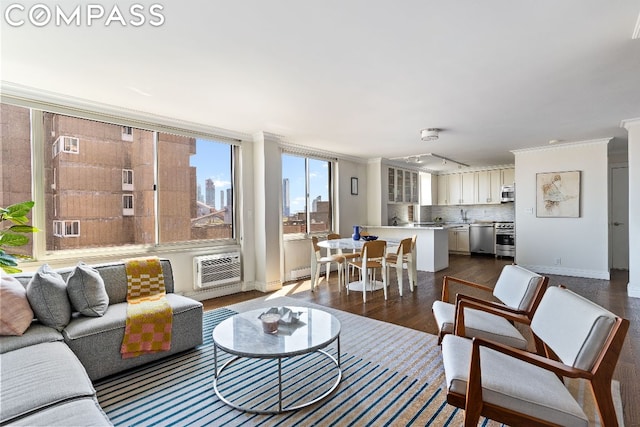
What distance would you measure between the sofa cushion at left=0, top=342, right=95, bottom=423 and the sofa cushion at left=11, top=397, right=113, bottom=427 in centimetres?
5

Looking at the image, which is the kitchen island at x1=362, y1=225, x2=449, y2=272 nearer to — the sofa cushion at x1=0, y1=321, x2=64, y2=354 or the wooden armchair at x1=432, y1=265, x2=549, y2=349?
the wooden armchair at x1=432, y1=265, x2=549, y2=349

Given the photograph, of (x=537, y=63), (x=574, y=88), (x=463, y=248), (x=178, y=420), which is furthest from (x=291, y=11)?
(x=463, y=248)

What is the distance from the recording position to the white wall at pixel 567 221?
5.36 m

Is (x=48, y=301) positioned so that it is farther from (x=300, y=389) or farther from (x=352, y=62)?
(x=352, y=62)

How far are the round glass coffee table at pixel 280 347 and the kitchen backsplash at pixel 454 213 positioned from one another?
5.49 metres

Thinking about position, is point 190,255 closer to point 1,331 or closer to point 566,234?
point 1,331

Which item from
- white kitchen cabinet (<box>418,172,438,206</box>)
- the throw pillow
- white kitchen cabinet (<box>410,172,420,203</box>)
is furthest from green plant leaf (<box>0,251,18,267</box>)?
white kitchen cabinet (<box>418,172,438,206</box>)

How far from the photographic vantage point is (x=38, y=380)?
1562 mm

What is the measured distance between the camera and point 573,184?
18.3ft

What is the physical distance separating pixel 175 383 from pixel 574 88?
4424 millimetres

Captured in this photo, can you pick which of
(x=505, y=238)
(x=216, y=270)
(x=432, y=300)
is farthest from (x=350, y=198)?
(x=505, y=238)

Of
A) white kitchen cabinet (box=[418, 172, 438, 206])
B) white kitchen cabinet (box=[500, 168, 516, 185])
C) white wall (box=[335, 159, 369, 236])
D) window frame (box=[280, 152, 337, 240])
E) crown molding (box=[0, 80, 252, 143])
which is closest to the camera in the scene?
crown molding (box=[0, 80, 252, 143])

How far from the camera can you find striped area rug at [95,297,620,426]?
1889mm

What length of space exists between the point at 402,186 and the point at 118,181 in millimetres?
6150
